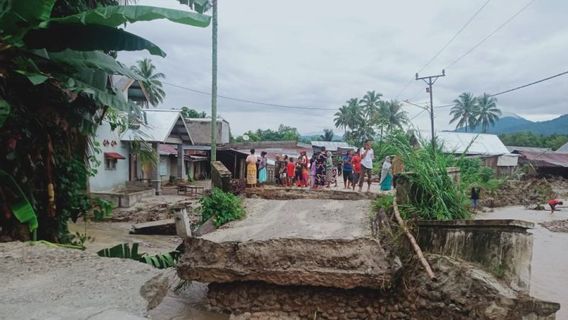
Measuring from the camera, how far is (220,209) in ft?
33.4

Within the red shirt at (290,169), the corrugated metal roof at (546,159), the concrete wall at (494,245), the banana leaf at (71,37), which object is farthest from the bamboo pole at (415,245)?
the corrugated metal roof at (546,159)

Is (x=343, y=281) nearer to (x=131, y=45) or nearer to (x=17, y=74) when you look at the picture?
(x=131, y=45)

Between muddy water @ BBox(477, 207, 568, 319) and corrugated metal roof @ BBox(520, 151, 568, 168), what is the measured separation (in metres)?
10.5

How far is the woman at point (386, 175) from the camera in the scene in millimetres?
12259

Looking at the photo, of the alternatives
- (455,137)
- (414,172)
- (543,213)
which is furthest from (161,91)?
(414,172)

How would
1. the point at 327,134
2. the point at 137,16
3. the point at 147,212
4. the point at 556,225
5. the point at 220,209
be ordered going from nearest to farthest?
the point at 137,16, the point at 220,209, the point at 147,212, the point at 556,225, the point at 327,134

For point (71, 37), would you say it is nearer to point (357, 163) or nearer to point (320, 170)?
point (357, 163)

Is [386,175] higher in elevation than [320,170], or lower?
lower

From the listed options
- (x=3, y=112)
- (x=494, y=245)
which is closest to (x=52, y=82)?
(x=3, y=112)

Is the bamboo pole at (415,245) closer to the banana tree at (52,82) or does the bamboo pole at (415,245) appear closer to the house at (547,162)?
the banana tree at (52,82)

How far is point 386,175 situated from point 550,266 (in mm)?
7501

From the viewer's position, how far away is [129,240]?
15.5 meters

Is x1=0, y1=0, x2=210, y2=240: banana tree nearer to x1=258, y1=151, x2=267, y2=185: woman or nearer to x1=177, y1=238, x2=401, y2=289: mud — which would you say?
x1=177, y1=238, x2=401, y2=289: mud

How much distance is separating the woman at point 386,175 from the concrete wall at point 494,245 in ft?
13.6
